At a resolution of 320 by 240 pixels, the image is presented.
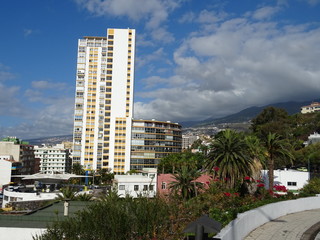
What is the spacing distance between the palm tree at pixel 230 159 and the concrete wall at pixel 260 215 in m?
5.32

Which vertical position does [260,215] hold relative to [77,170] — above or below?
above

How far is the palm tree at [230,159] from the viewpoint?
89.3 feet

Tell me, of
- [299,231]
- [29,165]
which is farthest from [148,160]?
[299,231]

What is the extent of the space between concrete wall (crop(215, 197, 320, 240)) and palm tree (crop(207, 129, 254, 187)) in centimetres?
532

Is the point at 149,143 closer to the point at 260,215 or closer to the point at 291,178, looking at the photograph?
the point at 291,178

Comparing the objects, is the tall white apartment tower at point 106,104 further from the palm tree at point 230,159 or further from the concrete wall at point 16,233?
the concrete wall at point 16,233

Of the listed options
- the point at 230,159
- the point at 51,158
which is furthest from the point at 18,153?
the point at 230,159

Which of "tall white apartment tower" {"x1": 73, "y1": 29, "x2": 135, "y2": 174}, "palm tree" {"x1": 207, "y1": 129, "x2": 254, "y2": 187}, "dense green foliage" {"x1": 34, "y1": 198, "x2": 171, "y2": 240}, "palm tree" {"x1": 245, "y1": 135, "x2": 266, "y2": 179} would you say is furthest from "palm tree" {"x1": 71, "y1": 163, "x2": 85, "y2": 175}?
"dense green foliage" {"x1": 34, "y1": 198, "x2": 171, "y2": 240}

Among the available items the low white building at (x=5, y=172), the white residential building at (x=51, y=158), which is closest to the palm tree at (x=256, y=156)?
the low white building at (x=5, y=172)

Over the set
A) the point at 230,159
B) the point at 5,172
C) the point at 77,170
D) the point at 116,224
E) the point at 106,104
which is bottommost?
the point at 5,172

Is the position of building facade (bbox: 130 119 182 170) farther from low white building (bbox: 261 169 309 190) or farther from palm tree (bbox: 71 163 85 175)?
low white building (bbox: 261 169 309 190)

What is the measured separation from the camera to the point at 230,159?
27672mm

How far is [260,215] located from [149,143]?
321 ft

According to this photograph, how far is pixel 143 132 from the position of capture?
114 metres
